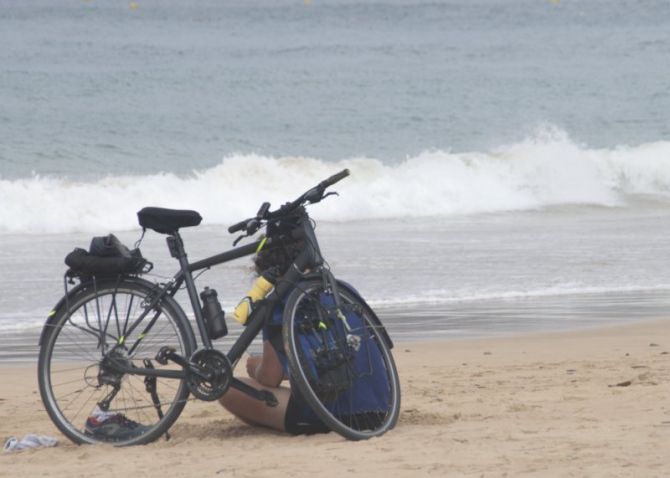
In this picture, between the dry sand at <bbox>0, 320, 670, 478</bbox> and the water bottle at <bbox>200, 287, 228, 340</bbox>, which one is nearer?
the dry sand at <bbox>0, 320, 670, 478</bbox>

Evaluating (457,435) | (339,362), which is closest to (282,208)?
(339,362)

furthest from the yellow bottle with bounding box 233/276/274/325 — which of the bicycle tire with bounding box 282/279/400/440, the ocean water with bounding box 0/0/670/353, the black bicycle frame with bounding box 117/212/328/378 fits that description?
the ocean water with bounding box 0/0/670/353

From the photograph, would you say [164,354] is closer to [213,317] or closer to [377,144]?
[213,317]

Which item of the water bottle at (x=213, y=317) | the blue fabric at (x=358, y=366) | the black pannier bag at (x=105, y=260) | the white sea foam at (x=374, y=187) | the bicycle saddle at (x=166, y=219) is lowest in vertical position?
the blue fabric at (x=358, y=366)

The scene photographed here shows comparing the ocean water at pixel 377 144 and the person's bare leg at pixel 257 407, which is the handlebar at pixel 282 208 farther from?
the ocean water at pixel 377 144

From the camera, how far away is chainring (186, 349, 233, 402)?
18.3 ft

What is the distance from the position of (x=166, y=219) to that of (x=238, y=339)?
0.56 metres

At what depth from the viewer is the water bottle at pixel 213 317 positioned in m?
5.65

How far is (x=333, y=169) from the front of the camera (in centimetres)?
2736

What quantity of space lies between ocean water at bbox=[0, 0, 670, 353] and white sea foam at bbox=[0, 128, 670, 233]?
7 centimetres

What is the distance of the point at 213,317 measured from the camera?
18.6 ft

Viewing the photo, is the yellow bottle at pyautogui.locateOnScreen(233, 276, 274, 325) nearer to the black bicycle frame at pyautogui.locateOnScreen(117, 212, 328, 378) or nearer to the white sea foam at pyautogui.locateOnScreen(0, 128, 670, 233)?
the black bicycle frame at pyautogui.locateOnScreen(117, 212, 328, 378)

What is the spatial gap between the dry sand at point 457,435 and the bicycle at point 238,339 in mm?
149

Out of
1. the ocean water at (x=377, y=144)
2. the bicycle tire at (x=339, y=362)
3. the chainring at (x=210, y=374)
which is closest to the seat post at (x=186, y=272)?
the chainring at (x=210, y=374)
